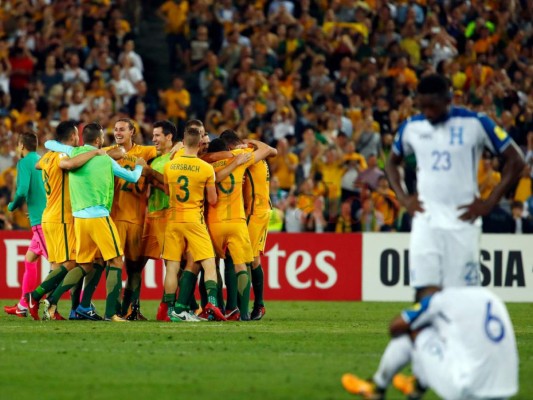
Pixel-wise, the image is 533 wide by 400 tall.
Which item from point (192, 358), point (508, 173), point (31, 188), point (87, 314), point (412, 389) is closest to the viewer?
point (412, 389)

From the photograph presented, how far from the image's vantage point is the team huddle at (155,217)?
47.4 feet

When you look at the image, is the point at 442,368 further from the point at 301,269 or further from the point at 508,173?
the point at 301,269

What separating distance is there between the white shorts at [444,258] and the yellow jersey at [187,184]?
597 cm

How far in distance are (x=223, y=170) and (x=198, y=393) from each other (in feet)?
21.6

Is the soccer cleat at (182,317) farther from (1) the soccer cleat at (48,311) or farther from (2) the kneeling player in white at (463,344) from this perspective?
(2) the kneeling player in white at (463,344)

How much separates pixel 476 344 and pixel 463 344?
3.2 inches

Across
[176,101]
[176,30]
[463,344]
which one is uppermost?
[176,30]

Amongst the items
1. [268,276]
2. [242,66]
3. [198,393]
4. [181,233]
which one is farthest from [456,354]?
[242,66]

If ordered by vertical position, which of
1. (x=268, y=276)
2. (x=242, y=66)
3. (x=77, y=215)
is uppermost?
(x=242, y=66)

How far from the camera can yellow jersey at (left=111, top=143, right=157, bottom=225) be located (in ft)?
49.9

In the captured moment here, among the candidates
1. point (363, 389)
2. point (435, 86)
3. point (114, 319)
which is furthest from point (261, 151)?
point (363, 389)

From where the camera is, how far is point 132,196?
15.3 meters

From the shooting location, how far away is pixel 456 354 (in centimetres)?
757

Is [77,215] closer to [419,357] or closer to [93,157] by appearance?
[93,157]
